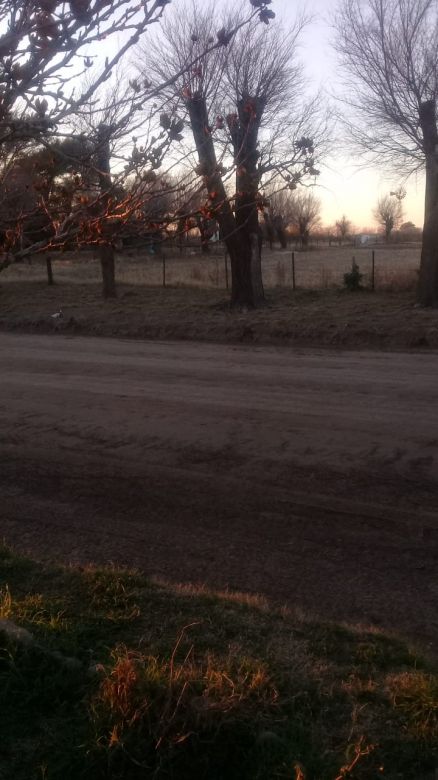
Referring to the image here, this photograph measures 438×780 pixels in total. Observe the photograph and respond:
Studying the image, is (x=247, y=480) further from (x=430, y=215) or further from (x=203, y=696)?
(x=430, y=215)

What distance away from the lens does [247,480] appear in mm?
7586

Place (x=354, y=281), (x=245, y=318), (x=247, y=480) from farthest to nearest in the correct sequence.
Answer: (x=354, y=281) → (x=245, y=318) → (x=247, y=480)

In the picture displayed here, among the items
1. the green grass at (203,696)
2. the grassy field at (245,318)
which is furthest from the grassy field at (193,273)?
the green grass at (203,696)

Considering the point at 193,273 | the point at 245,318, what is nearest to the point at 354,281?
the point at 245,318

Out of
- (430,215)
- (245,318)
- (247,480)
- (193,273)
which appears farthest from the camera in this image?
(193,273)

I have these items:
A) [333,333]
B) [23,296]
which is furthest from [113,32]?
[23,296]

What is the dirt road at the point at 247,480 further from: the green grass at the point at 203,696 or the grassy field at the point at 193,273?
the grassy field at the point at 193,273

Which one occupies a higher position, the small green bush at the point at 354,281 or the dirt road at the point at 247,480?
the small green bush at the point at 354,281

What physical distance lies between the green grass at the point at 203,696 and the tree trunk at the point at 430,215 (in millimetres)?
16965

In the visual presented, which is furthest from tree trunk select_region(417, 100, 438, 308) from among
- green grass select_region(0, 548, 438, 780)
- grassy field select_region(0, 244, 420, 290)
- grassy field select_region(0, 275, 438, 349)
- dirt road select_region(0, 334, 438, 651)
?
green grass select_region(0, 548, 438, 780)

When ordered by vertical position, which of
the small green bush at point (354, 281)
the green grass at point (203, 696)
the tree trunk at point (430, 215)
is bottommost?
the green grass at point (203, 696)

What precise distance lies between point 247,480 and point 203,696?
424 cm

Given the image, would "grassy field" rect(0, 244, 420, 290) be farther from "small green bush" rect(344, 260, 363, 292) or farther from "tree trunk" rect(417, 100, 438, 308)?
"tree trunk" rect(417, 100, 438, 308)

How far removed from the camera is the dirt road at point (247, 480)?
5.73 metres
